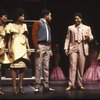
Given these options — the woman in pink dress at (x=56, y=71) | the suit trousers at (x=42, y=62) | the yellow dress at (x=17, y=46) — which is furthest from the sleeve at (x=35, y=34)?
the woman in pink dress at (x=56, y=71)

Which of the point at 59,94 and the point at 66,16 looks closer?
the point at 59,94

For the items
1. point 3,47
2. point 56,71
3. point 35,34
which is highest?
point 35,34

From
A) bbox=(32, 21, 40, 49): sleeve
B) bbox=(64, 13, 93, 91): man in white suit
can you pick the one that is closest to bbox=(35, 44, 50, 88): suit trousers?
bbox=(32, 21, 40, 49): sleeve

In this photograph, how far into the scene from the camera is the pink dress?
12.4 meters

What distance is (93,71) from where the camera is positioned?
1251 cm

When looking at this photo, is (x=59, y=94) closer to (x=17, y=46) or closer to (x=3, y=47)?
(x=17, y=46)

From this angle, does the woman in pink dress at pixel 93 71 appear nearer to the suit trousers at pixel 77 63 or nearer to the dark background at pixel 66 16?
the dark background at pixel 66 16

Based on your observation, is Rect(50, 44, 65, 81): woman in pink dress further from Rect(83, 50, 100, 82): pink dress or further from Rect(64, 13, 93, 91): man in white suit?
Rect(64, 13, 93, 91): man in white suit

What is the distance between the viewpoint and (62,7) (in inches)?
533

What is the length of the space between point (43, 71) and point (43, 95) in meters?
0.65

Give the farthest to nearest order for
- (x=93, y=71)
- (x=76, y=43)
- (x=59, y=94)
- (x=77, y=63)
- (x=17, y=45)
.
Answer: (x=93, y=71) < (x=77, y=63) < (x=76, y=43) < (x=59, y=94) < (x=17, y=45)

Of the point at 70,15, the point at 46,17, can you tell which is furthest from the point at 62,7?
the point at 46,17

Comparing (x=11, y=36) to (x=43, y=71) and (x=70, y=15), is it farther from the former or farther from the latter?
(x=70, y=15)

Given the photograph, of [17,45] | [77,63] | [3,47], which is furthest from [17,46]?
[77,63]
